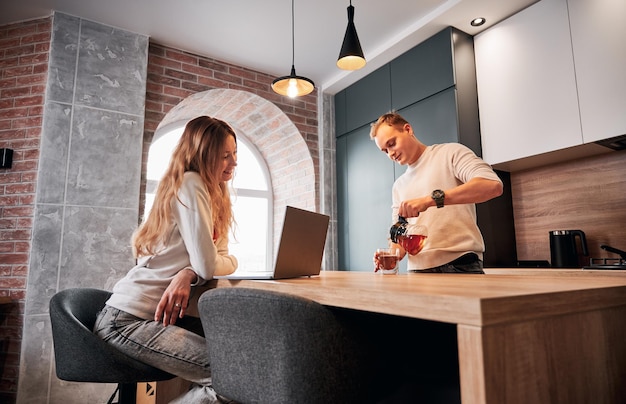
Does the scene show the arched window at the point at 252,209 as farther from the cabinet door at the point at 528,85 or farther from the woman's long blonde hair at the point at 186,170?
the woman's long blonde hair at the point at 186,170

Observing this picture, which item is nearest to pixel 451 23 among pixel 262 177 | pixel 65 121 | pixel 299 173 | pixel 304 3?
pixel 304 3

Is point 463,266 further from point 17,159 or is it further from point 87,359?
point 17,159

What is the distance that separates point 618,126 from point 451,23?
122 centimetres

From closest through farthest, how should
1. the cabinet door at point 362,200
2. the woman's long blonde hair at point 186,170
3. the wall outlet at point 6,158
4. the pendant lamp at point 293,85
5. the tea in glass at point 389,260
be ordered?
the woman's long blonde hair at point 186,170 → the tea in glass at point 389,260 → the pendant lamp at point 293,85 → the wall outlet at point 6,158 → the cabinet door at point 362,200

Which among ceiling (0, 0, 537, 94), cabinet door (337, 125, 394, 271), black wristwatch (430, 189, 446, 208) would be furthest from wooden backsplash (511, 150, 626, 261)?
black wristwatch (430, 189, 446, 208)

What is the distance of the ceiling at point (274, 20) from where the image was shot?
8.90ft

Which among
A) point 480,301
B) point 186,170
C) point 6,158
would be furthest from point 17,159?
point 480,301

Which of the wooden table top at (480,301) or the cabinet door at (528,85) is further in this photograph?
the cabinet door at (528,85)

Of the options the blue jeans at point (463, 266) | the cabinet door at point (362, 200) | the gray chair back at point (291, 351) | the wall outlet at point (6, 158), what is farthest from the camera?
the cabinet door at point (362, 200)

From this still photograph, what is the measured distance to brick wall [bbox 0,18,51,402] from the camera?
2.52m

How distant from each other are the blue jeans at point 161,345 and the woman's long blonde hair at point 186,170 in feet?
0.72

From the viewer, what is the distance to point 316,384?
2.63ft

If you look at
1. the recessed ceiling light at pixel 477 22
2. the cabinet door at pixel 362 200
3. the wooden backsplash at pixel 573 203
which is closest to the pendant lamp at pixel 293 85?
the cabinet door at pixel 362 200

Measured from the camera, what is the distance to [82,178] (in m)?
2.71
